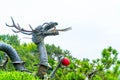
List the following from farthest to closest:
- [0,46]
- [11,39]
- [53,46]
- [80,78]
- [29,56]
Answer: [11,39] → [53,46] → [29,56] → [80,78] → [0,46]

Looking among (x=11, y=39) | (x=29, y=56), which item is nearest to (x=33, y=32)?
(x=29, y=56)

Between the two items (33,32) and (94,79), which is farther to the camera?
(94,79)

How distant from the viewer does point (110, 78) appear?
13.3 metres

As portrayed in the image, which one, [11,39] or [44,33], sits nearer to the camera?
[44,33]

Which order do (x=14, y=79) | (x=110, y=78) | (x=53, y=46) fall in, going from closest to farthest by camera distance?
(x=14, y=79) < (x=110, y=78) < (x=53, y=46)

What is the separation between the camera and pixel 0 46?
8.48 meters

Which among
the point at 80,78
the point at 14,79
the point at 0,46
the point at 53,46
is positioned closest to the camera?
the point at 14,79

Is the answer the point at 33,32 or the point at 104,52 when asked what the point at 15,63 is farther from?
the point at 104,52

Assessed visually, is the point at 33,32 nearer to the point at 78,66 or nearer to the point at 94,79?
the point at 94,79

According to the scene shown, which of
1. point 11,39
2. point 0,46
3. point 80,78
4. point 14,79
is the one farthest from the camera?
point 11,39

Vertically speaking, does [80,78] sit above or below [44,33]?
below

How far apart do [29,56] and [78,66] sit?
2433cm

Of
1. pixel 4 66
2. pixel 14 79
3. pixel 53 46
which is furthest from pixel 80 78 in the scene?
pixel 53 46

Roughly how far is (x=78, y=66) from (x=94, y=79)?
1.47 meters
